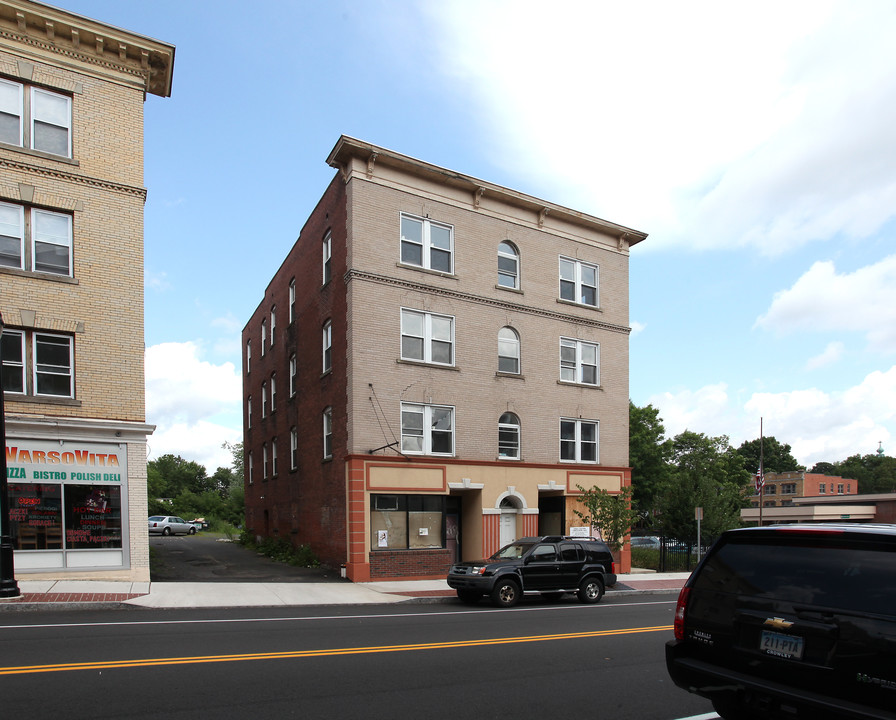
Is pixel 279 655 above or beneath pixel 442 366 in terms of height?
beneath

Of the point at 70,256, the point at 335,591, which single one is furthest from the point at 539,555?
the point at 70,256

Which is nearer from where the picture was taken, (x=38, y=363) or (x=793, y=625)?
(x=793, y=625)

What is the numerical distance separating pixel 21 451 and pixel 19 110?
8.34m

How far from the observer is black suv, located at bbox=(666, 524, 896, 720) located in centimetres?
441

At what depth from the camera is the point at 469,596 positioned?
16734mm

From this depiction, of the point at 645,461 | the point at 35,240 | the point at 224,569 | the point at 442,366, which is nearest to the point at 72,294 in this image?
the point at 35,240

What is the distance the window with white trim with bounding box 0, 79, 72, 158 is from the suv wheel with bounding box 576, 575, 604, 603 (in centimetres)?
1676

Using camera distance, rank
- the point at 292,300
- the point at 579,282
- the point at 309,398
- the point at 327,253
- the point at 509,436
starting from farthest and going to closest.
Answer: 1. the point at 292,300
2. the point at 579,282
3. the point at 309,398
4. the point at 327,253
5. the point at 509,436

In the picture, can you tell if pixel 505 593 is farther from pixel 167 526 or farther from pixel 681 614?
pixel 167 526

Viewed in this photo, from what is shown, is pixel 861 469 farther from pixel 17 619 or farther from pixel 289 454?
pixel 17 619

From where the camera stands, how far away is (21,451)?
16938mm

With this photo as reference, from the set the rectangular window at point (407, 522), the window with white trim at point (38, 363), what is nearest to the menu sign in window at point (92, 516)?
the window with white trim at point (38, 363)

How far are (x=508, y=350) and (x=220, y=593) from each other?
12700 mm

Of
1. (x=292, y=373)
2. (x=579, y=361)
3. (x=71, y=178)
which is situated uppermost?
Answer: (x=71, y=178)
